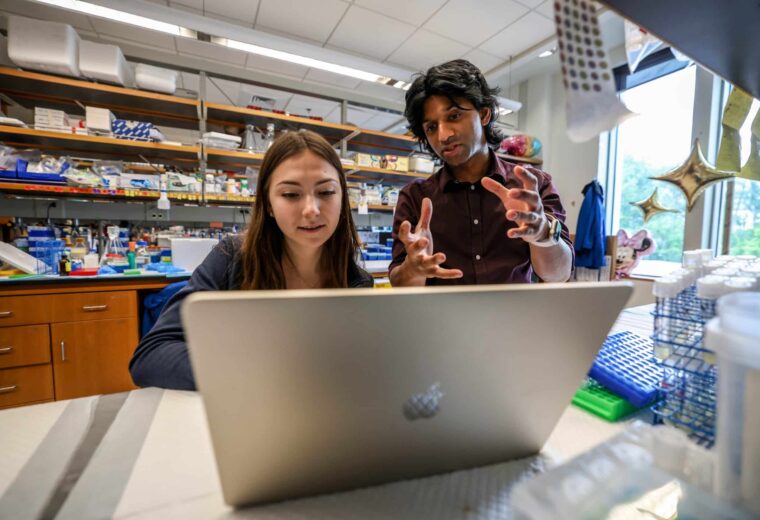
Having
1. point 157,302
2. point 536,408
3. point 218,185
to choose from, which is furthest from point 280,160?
point 218,185

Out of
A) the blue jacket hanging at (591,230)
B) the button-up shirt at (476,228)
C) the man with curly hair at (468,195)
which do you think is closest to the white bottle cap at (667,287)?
the man with curly hair at (468,195)

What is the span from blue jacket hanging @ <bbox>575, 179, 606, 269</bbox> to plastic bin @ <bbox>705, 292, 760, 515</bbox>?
12.8 ft

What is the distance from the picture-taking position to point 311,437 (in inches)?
12.9

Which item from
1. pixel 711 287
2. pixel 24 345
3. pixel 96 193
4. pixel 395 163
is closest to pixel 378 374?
pixel 711 287

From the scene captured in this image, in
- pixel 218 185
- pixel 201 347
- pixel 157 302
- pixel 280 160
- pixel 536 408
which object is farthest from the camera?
pixel 218 185

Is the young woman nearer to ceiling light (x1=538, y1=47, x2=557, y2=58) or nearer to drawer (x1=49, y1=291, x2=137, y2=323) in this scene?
drawer (x1=49, y1=291, x2=137, y2=323)

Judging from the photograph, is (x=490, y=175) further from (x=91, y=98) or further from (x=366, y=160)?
(x=91, y=98)

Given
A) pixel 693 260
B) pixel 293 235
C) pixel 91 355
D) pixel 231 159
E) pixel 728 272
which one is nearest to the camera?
pixel 728 272

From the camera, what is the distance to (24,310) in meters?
1.96

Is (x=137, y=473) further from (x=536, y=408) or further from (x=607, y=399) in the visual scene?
(x=607, y=399)

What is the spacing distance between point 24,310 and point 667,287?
2.86 m

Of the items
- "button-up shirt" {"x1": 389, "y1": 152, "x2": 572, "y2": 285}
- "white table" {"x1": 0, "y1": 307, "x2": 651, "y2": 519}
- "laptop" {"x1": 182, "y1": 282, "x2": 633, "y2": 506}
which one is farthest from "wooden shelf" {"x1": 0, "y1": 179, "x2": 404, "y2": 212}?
"laptop" {"x1": 182, "y1": 282, "x2": 633, "y2": 506}

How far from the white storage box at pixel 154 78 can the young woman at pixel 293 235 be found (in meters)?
2.35

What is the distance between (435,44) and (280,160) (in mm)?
3263
